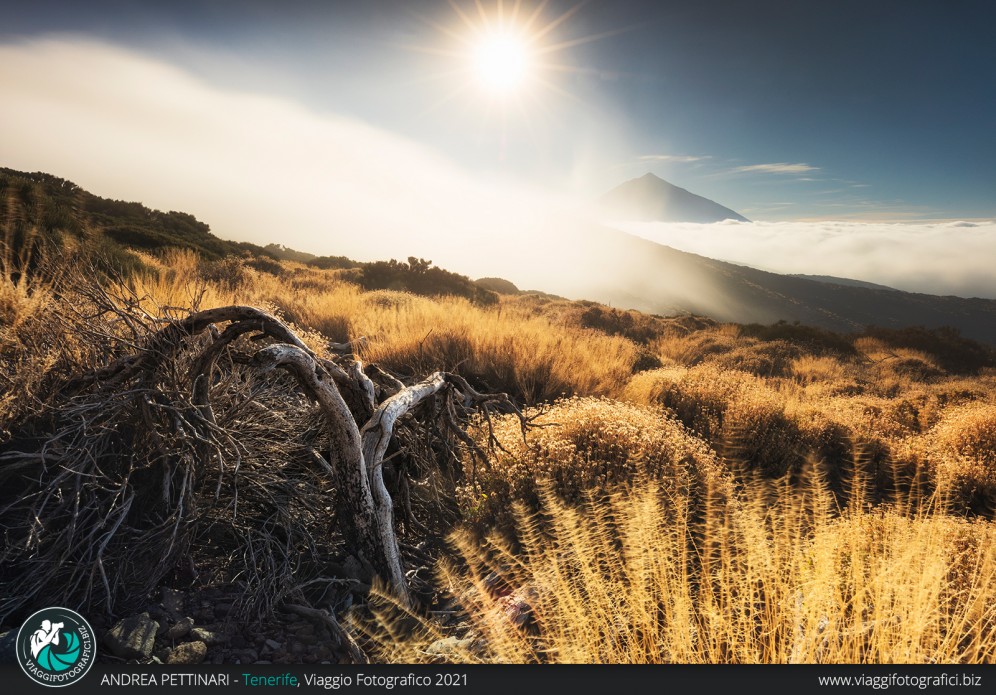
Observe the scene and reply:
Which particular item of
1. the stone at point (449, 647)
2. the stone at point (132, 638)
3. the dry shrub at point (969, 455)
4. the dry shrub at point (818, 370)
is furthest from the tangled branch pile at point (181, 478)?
the dry shrub at point (818, 370)

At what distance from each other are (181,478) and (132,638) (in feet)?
2.77

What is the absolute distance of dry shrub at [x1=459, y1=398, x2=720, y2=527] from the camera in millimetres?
3418

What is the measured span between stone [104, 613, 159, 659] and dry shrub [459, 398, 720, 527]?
1.99m

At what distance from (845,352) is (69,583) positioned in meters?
14.8

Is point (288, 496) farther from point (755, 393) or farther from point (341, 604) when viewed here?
point (755, 393)

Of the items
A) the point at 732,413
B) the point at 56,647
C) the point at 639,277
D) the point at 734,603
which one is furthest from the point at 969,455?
the point at 639,277

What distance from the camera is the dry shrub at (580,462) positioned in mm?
3418

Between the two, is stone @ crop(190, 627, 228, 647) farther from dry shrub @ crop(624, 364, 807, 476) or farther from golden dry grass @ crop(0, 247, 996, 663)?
dry shrub @ crop(624, 364, 807, 476)

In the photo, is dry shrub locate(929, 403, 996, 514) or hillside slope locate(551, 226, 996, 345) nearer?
dry shrub locate(929, 403, 996, 514)

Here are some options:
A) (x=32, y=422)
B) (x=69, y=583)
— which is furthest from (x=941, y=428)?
(x=32, y=422)

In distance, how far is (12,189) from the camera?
6.03 metres

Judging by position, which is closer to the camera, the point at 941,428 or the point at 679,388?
the point at 941,428

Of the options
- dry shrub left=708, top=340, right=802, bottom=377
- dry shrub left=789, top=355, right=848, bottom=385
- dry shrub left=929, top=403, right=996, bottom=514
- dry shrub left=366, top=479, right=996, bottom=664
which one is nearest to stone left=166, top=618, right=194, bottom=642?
dry shrub left=366, top=479, right=996, bottom=664

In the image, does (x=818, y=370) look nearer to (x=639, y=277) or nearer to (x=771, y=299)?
(x=771, y=299)
